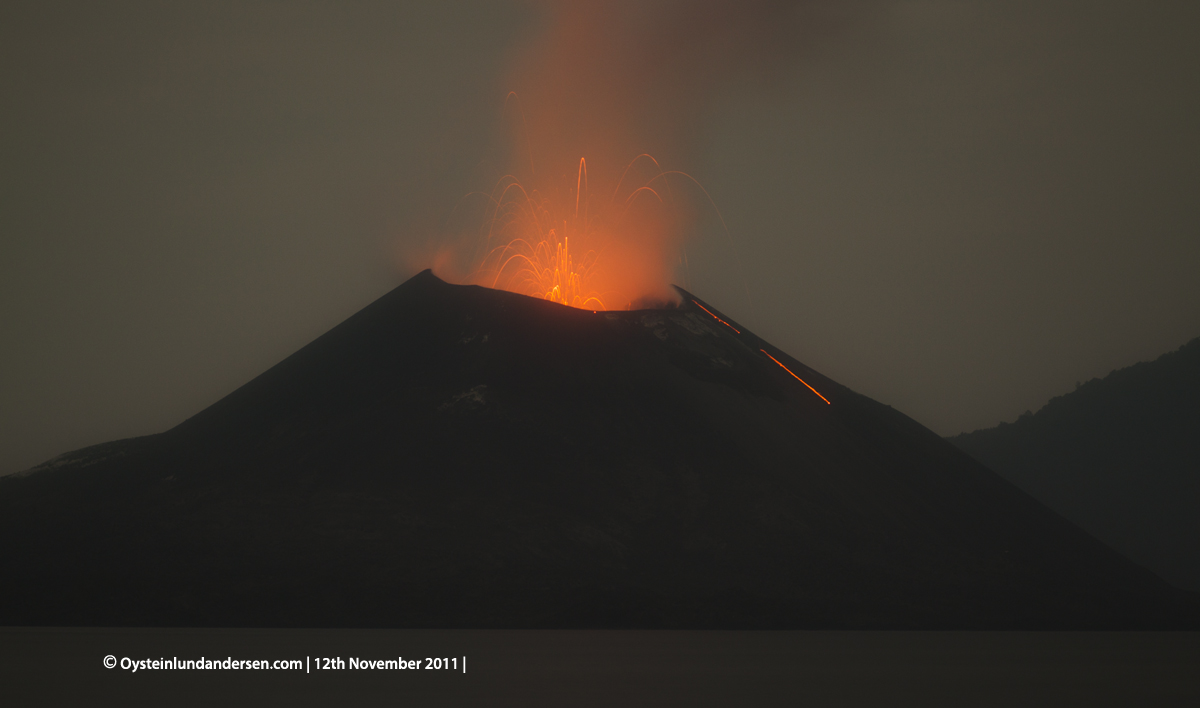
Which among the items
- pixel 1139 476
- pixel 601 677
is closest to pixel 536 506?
pixel 601 677

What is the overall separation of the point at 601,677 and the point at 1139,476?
200 metres

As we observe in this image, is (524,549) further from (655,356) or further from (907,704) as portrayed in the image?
(907,704)

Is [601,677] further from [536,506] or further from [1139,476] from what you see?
[1139,476]

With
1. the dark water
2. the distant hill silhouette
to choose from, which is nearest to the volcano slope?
the dark water

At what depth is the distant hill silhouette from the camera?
179 m

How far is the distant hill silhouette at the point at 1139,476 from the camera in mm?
179250

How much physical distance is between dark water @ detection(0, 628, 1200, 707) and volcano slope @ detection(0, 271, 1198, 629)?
21979 millimetres

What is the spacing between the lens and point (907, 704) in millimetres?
14703

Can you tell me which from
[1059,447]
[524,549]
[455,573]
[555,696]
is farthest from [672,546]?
[1059,447]

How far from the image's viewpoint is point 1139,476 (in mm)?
188625

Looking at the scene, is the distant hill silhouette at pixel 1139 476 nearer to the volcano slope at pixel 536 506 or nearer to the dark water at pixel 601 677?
the volcano slope at pixel 536 506

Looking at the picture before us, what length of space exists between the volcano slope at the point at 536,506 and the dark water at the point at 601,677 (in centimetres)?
2198

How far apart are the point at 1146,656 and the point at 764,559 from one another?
1242 inches

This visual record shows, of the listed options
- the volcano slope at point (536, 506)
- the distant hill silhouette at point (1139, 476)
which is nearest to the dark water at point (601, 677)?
the volcano slope at point (536, 506)
